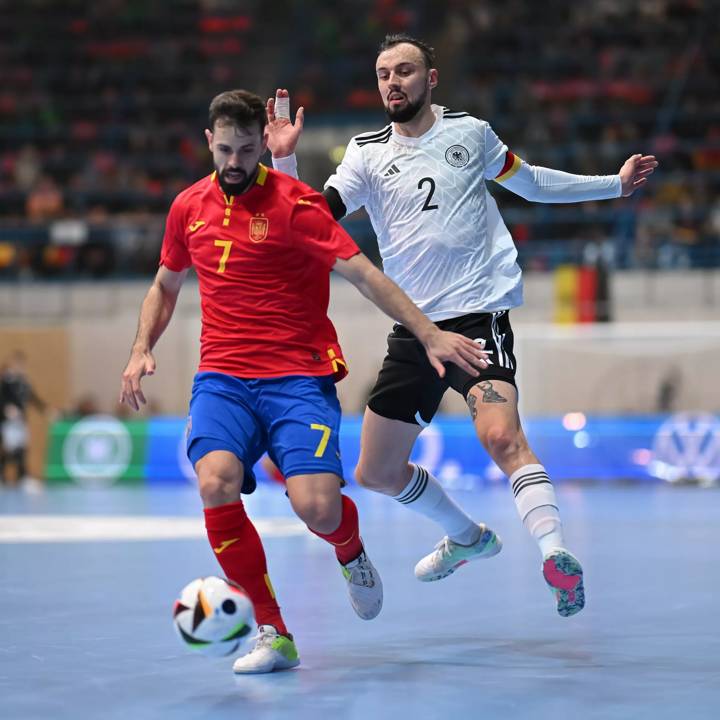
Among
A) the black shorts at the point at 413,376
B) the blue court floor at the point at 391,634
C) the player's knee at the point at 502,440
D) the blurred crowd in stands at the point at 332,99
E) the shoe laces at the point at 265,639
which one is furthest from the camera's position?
the blurred crowd in stands at the point at 332,99

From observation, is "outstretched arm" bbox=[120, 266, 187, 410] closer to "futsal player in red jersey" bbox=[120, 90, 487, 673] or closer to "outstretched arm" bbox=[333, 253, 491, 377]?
"futsal player in red jersey" bbox=[120, 90, 487, 673]

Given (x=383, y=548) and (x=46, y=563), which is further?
(x=383, y=548)

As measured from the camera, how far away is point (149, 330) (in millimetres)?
5770

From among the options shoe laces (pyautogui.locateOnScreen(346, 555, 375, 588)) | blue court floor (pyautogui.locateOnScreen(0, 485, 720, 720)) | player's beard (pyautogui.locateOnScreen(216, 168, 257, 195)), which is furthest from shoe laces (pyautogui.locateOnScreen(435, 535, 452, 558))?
player's beard (pyautogui.locateOnScreen(216, 168, 257, 195))

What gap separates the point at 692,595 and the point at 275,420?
2.90m

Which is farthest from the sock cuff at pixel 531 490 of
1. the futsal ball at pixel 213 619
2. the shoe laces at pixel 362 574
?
the futsal ball at pixel 213 619

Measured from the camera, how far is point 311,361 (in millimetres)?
5719

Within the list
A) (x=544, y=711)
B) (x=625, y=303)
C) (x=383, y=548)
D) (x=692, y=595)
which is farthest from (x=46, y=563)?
(x=625, y=303)

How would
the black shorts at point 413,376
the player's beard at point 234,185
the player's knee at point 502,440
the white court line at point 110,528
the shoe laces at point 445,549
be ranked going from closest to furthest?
the player's beard at point 234,185, the player's knee at point 502,440, the black shorts at point 413,376, the shoe laces at point 445,549, the white court line at point 110,528

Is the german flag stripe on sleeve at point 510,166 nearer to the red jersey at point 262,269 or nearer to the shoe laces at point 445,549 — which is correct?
the red jersey at point 262,269

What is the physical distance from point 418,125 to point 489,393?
1387mm

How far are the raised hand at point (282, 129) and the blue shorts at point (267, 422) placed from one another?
4.08 ft

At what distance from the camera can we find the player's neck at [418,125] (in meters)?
6.43

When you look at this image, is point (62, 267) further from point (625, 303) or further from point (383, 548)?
point (383, 548)
